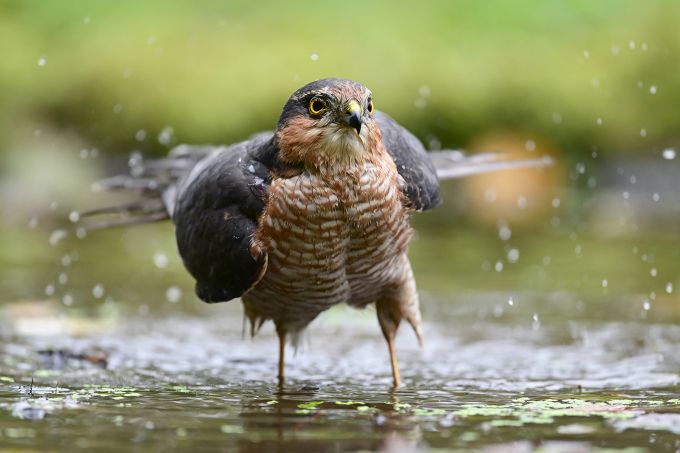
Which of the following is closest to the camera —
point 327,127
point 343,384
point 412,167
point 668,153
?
point 327,127

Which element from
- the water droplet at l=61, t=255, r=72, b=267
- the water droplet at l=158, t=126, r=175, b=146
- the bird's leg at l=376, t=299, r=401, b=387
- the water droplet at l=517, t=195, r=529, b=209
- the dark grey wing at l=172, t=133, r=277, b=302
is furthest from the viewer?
the water droplet at l=158, t=126, r=175, b=146

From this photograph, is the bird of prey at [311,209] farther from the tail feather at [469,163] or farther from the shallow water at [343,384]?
the tail feather at [469,163]

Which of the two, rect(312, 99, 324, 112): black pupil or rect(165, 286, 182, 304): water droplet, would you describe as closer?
rect(312, 99, 324, 112): black pupil

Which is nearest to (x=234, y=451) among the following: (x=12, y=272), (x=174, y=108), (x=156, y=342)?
→ (x=156, y=342)

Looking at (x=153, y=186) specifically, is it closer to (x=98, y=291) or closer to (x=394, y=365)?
(x=98, y=291)

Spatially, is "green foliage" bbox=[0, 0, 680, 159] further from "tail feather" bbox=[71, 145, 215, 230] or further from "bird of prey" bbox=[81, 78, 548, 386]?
"bird of prey" bbox=[81, 78, 548, 386]

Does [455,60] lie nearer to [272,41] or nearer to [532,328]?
[272,41]

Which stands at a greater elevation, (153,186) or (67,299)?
(153,186)

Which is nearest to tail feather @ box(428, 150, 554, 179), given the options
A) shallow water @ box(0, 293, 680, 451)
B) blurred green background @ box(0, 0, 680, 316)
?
shallow water @ box(0, 293, 680, 451)

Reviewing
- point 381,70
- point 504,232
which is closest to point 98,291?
point 504,232
